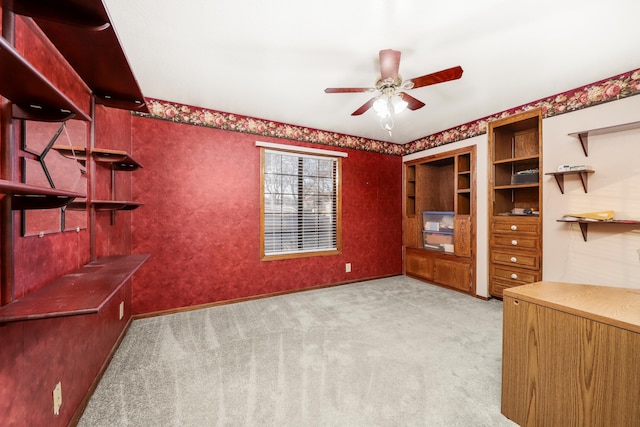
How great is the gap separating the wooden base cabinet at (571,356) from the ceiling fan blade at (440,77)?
1.44 metres

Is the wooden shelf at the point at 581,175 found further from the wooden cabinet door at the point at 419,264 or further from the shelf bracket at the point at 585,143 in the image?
the wooden cabinet door at the point at 419,264

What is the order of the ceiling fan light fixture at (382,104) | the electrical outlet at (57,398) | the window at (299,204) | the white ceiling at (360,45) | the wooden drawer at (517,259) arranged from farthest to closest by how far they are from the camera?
the window at (299,204)
the wooden drawer at (517,259)
the ceiling fan light fixture at (382,104)
the white ceiling at (360,45)
the electrical outlet at (57,398)

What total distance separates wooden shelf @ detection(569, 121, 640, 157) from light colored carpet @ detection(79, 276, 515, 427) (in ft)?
6.69

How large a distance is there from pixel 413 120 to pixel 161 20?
10.00 feet

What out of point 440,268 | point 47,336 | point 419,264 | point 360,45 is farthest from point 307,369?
point 419,264

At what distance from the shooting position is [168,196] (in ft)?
9.93

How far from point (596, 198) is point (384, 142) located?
2.88 m

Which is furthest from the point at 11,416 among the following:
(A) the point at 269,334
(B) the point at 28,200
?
(A) the point at 269,334

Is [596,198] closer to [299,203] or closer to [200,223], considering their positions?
[299,203]

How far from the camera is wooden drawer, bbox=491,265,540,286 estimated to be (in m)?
3.10

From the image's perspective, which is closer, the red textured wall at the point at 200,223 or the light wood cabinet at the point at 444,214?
the red textured wall at the point at 200,223

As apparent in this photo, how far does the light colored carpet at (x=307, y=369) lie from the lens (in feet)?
5.09

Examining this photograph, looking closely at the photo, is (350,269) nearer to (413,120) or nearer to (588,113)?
(413,120)

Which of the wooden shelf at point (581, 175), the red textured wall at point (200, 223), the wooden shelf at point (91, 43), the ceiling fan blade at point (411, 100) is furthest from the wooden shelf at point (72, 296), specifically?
the wooden shelf at point (581, 175)
